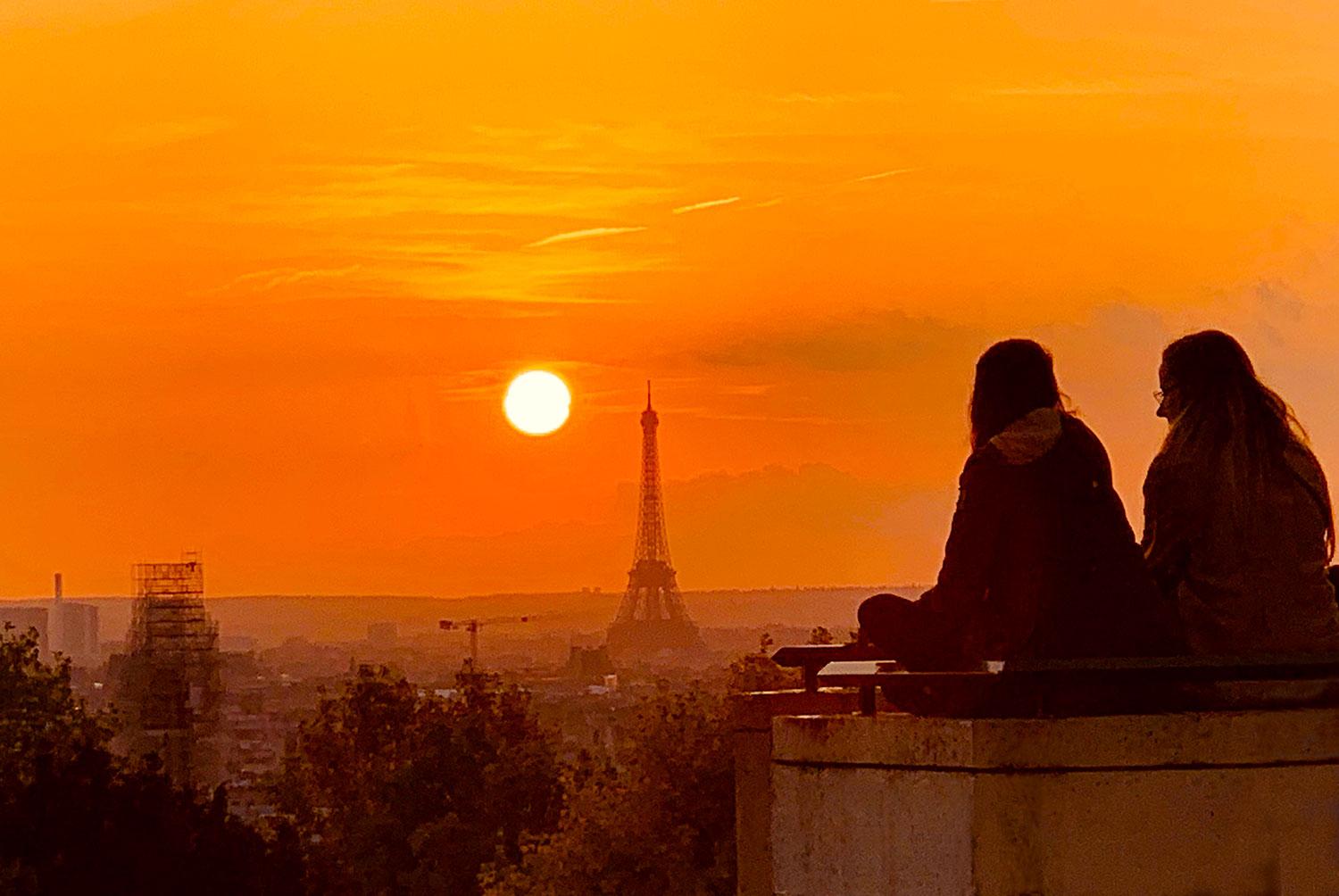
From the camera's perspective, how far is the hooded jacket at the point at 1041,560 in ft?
35.3

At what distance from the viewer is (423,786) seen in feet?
290

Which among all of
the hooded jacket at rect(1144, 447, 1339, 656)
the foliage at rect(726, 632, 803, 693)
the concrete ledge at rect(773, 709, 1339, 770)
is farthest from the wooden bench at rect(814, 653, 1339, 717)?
the foliage at rect(726, 632, 803, 693)

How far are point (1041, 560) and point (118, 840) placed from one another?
97.4ft

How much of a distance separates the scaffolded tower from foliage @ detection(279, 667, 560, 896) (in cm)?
1056

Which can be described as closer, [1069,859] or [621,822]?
[1069,859]

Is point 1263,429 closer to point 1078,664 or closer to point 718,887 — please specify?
point 1078,664

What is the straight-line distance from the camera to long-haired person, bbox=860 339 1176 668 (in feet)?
35.3

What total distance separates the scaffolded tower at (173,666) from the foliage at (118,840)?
223 feet

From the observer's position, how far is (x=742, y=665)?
72.4m

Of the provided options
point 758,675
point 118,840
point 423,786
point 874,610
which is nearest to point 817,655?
point 874,610

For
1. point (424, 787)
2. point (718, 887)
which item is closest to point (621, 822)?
point (718, 887)

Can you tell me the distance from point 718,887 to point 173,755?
189 ft

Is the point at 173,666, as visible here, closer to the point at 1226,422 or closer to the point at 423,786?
the point at 423,786

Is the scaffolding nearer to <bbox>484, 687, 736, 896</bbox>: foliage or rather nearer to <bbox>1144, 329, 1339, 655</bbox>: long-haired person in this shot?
<bbox>484, 687, 736, 896</bbox>: foliage
